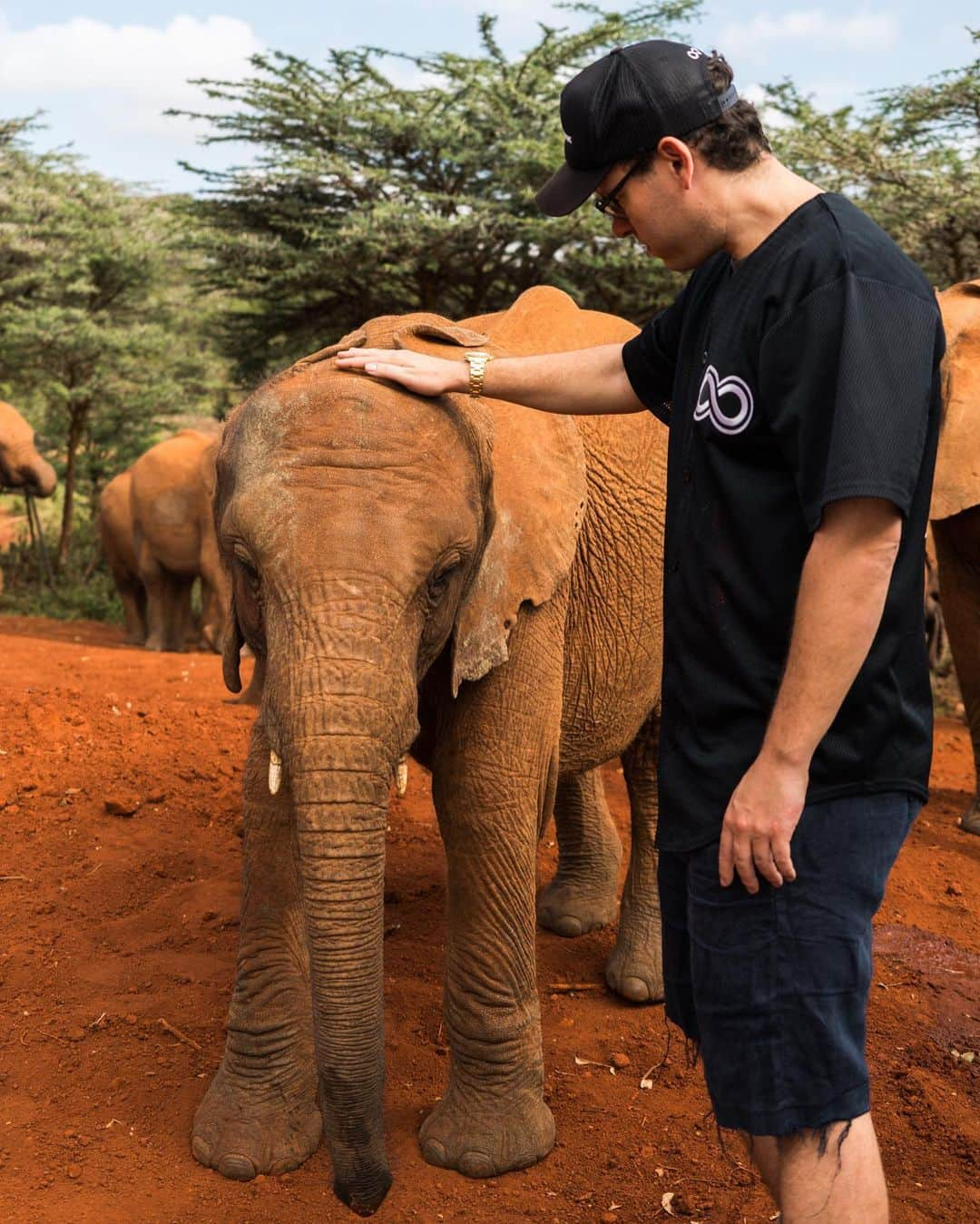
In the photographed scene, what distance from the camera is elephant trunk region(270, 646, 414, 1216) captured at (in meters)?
2.95

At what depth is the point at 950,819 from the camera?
757 cm

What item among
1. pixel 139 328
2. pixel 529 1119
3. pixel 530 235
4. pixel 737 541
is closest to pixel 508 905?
pixel 529 1119

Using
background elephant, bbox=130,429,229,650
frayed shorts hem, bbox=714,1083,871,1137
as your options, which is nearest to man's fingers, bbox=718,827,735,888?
frayed shorts hem, bbox=714,1083,871,1137

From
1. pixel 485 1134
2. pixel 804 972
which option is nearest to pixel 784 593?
pixel 804 972

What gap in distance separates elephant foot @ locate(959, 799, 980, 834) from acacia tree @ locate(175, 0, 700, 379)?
8.55 metres

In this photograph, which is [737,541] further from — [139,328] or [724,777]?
[139,328]

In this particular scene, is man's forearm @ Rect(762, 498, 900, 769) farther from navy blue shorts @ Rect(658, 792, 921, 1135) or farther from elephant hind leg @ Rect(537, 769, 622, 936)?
elephant hind leg @ Rect(537, 769, 622, 936)

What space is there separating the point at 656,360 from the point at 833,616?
104cm

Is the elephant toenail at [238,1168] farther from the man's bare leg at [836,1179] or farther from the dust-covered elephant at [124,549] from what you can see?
the dust-covered elephant at [124,549]

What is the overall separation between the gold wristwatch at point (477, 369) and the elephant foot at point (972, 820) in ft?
16.6

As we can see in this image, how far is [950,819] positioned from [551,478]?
4.77 meters

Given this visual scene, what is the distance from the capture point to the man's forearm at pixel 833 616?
2182mm

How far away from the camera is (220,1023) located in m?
4.58

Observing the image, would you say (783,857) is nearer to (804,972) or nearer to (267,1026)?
(804,972)
